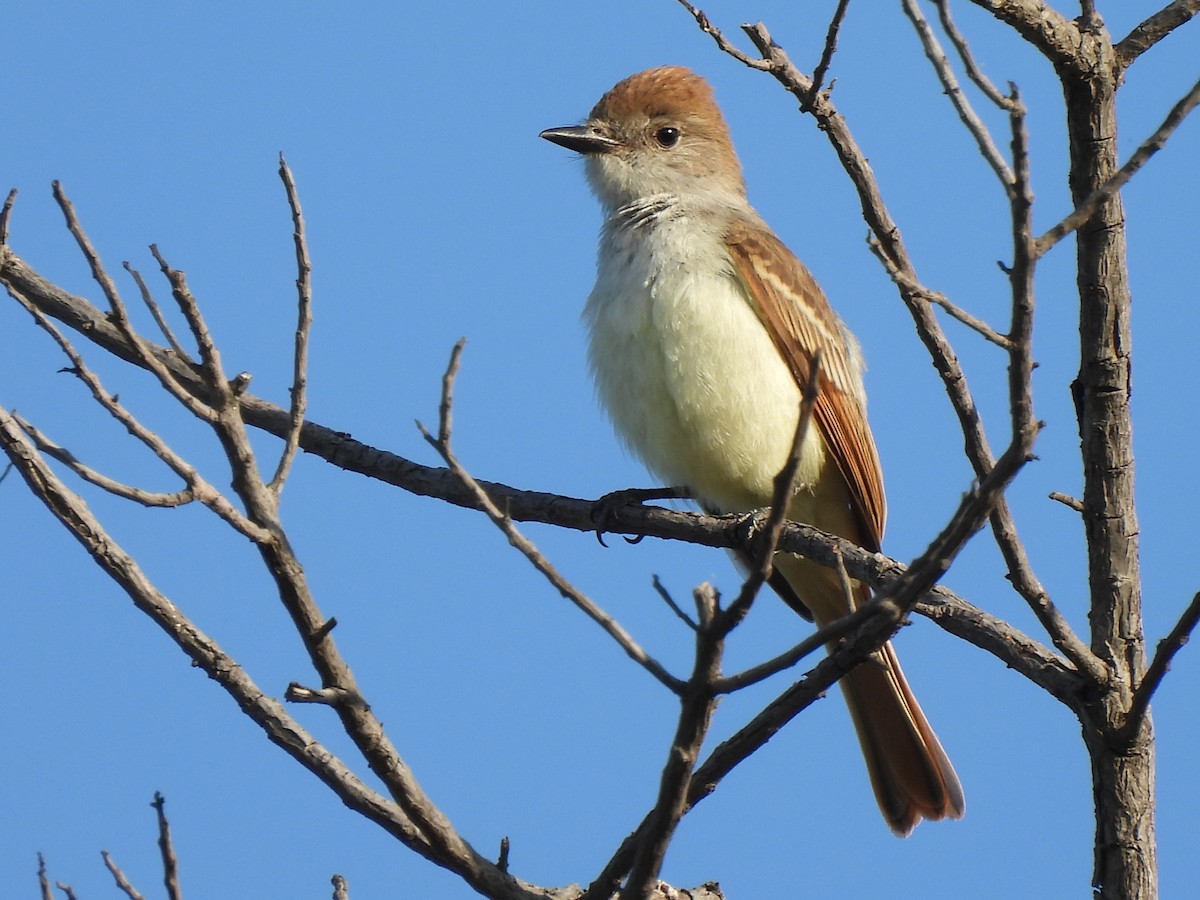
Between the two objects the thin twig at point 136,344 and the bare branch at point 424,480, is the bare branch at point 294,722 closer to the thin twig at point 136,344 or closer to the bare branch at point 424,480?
the thin twig at point 136,344

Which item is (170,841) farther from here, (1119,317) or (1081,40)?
(1081,40)

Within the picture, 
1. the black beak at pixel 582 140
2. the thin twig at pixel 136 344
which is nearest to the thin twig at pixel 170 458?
the thin twig at pixel 136 344

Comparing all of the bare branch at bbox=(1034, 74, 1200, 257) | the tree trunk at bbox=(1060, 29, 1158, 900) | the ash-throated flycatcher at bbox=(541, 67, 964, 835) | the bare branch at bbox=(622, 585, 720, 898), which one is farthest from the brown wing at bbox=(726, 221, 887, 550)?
the bare branch at bbox=(622, 585, 720, 898)

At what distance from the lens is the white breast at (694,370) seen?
5.89 meters

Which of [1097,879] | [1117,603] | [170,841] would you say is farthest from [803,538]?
[170,841]

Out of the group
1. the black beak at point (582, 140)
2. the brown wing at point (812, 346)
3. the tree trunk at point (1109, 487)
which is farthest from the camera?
the black beak at point (582, 140)

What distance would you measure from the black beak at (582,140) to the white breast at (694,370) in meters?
1.05

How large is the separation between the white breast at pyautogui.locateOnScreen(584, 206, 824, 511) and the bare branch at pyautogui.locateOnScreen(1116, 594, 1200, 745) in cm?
206

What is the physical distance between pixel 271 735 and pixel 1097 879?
8.14 feet

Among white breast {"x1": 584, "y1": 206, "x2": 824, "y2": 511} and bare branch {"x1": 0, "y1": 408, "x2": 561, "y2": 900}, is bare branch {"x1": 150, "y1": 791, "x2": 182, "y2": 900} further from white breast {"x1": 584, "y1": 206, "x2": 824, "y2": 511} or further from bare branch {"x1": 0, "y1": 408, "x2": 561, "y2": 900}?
white breast {"x1": 584, "y1": 206, "x2": 824, "y2": 511}

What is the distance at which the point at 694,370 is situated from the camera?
5871mm

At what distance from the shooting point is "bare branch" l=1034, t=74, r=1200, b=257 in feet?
10.3

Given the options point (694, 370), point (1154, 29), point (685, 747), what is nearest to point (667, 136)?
point (694, 370)

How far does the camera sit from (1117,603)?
4.26 meters
